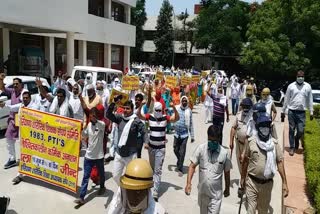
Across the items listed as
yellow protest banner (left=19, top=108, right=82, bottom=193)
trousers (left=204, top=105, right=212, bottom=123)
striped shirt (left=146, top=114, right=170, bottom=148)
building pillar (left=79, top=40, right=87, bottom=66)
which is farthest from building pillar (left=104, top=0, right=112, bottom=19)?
striped shirt (left=146, top=114, right=170, bottom=148)

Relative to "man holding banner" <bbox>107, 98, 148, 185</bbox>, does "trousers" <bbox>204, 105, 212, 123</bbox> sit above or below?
below

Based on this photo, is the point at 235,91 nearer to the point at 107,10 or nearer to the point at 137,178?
the point at 137,178

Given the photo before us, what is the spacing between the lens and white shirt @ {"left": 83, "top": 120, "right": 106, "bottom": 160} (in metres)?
6.47

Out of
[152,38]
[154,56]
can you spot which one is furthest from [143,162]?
[152,38]

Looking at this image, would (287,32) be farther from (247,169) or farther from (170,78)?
(247,169)

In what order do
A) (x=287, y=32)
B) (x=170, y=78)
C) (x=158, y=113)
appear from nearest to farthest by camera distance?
(x=158, y=113)
(x=170, y=78)
(x=287, y=32)

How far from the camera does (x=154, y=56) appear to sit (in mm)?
60562

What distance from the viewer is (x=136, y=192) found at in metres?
2.53

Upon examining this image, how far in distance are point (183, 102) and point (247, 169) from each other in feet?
11.5

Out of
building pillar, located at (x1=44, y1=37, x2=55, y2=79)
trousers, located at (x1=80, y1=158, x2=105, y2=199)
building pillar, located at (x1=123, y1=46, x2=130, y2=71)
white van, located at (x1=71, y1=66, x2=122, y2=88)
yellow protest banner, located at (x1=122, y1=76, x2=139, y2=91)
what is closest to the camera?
trousers, located at (x1=80, y1=158, x2=105, y2=199)

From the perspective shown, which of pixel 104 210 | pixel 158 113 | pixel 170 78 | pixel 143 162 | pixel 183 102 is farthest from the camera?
pixel 170 78

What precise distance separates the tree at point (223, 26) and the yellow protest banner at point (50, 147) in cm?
4154

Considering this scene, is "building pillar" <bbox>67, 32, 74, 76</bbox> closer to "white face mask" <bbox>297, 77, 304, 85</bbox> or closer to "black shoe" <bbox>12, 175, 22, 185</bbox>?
"black shoe" <bbox>12, 175, 22, 185</bbox>

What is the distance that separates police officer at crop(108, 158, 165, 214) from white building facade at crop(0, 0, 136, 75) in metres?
17.0
